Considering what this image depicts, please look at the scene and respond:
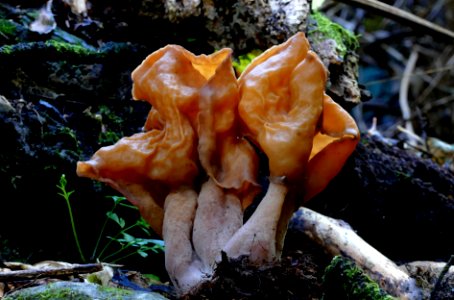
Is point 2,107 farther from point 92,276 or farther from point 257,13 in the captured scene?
point 257,13

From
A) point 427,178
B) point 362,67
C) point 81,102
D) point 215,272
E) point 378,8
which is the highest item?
point 378,8

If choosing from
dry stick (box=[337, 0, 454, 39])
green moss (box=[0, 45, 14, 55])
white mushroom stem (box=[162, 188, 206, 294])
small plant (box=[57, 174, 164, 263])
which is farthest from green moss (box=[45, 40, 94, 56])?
dry stick (box=[337, 0, 454, 39])

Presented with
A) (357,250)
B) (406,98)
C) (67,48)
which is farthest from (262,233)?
(406,98)

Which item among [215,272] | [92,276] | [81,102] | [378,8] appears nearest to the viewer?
[215,272]

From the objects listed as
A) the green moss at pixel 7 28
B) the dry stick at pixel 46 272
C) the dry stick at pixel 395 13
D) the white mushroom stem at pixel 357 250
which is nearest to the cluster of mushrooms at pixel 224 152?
the dry stick at pixel 46 272

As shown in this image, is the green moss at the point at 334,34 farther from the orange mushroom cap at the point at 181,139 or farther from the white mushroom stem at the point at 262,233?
the white mushroom stem at the point at 262,233

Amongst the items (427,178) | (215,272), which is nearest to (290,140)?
(215,272)

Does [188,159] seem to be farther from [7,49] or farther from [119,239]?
[7,49]

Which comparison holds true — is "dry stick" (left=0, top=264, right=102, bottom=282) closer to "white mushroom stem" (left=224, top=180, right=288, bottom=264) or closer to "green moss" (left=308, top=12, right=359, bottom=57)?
"white mushroom stem" (left=224, top=180, right=288, bottom=264)
